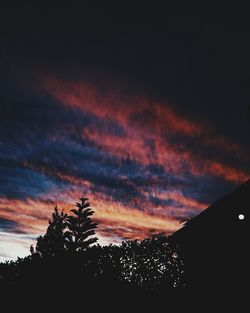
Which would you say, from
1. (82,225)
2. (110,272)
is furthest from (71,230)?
(110,272)

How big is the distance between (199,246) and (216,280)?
1821 millimetres

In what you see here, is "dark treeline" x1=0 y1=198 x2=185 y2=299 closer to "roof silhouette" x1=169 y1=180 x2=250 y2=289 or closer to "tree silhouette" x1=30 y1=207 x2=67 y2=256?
"roof silhouette" x1=169 y1=180 x2=250 y2=289

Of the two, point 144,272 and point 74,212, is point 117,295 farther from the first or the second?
point 74,212

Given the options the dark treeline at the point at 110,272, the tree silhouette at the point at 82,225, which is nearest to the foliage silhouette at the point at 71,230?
the tree silhouette at the point at 82,225

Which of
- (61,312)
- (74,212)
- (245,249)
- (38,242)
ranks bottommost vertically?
(61,312)

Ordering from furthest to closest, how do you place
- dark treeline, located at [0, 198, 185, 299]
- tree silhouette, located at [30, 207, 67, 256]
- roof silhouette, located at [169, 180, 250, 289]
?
tree silhouette, located at [30, 207, 67, 256] → roof silhouette, located at [169, 180, 250, 289] → dark treeline, located at [0, 198, 185, 299]

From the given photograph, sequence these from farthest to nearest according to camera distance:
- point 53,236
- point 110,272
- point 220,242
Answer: point 53,236, point 220,242, point 110,272

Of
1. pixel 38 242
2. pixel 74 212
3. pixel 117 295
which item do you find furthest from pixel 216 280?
pixel 38 242

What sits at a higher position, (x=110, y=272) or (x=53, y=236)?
(x=53, y=236)

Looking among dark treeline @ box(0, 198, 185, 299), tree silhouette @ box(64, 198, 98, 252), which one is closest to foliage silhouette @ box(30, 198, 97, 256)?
tree silhouette @ box(64, 198, 98, 252)

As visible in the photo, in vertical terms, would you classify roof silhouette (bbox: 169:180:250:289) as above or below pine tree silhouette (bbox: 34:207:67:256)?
below

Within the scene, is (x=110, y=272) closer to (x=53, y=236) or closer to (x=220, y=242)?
(x=220, y=242)

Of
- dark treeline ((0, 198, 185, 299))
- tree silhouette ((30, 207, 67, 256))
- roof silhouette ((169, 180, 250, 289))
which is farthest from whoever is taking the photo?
tree silhouette ((30, 207, 67, 256))

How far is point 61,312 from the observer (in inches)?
428
